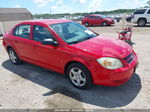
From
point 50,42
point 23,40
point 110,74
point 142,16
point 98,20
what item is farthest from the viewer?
point 98,20

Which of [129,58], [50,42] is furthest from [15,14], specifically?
[129,58]

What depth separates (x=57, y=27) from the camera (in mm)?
3590

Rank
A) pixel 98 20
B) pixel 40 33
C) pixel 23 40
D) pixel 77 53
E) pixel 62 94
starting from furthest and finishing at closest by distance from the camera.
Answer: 1. pixel 98 20
2. pixel 23 40
3. pixel 40 33
4. pixel 62 94
5. pixel 77 53

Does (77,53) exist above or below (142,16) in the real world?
below

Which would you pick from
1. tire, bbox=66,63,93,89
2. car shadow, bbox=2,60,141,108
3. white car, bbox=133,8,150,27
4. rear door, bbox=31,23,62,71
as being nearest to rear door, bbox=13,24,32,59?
rear door, bbox=31,23,62,71

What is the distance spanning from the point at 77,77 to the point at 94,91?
20.2 inches

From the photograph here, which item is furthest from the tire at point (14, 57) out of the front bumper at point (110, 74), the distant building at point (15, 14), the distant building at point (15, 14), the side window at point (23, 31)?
the distant building at point (15, 14)

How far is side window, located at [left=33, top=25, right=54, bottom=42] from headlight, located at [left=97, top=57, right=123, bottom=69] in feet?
4.65

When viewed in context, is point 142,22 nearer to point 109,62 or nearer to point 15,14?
point 109,62

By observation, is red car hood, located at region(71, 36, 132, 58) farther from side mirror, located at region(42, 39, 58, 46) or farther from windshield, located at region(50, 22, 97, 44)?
side mirror, located at region(42, 39, 58, 46)

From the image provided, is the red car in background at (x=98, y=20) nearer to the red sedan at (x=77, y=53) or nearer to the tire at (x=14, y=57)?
the red sedan at (x=77, y=53)

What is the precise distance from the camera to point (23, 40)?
417 cm

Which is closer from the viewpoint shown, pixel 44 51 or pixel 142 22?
pixel 44 51

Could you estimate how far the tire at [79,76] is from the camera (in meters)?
2.97
